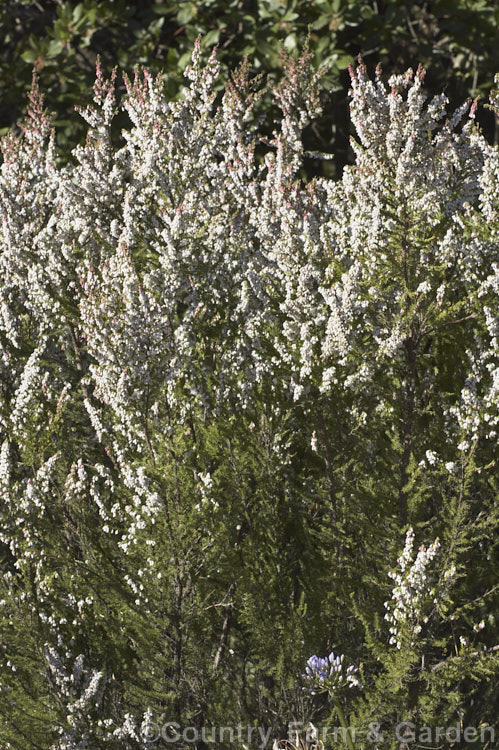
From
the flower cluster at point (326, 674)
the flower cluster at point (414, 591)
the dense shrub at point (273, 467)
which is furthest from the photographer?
the dense shrub at point (273, 467)

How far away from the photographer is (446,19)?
7.27 metres

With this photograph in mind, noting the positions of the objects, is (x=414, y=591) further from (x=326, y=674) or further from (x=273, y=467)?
(x=273, y=467)

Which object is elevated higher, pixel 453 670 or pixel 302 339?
pixel 302 339

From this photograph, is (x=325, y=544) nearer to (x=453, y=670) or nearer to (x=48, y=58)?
(x=453, y=670)

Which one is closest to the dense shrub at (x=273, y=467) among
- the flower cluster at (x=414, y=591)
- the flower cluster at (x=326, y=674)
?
the flower cluster at (x=414, y=591)

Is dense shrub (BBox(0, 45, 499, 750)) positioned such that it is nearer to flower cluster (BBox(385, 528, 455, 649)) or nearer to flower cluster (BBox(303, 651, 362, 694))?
flower cluster (BBox(385, 528, 455, 649))

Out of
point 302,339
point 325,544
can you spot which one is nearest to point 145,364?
point 302,339

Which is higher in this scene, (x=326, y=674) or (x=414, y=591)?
(x=414, y=591)

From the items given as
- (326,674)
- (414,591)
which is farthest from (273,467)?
(326,674)

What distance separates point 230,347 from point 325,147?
14.4ft

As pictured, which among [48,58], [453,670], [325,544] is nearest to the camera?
[453,670]

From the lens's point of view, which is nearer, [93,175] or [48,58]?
[93,175]

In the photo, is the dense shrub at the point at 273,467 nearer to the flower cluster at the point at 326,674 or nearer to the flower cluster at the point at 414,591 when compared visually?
the flower cluster at the point at 414,591

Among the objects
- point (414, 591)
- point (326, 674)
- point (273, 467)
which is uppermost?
point (273, 467)
